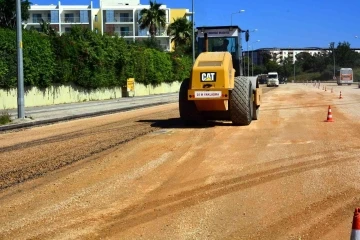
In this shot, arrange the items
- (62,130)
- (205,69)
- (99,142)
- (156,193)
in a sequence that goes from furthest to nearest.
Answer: (62,130) < (205,69) < (99,142) < (156,193)

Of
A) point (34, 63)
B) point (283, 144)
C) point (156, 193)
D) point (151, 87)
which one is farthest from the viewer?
point (151, 87)

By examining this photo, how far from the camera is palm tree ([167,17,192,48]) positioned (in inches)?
2832

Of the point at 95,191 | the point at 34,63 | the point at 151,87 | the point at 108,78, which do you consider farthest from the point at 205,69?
the point at 151,87

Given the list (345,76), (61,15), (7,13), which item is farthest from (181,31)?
(345,76)

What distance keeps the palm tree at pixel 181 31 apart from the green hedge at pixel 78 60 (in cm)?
2053

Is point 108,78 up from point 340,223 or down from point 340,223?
up

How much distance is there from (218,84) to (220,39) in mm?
3149

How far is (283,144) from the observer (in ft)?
40.9

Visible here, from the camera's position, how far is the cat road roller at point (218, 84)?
15.4 metres

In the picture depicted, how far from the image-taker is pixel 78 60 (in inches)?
1404

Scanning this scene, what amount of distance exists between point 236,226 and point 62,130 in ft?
39.8

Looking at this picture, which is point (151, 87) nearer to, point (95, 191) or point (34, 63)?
point (34, 63)

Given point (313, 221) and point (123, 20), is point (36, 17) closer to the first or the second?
point (123, 20)

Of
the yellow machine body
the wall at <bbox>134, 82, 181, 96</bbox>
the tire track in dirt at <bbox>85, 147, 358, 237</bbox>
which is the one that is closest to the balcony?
the wall at <bbox>134, 82, 181, 96</bbox>
